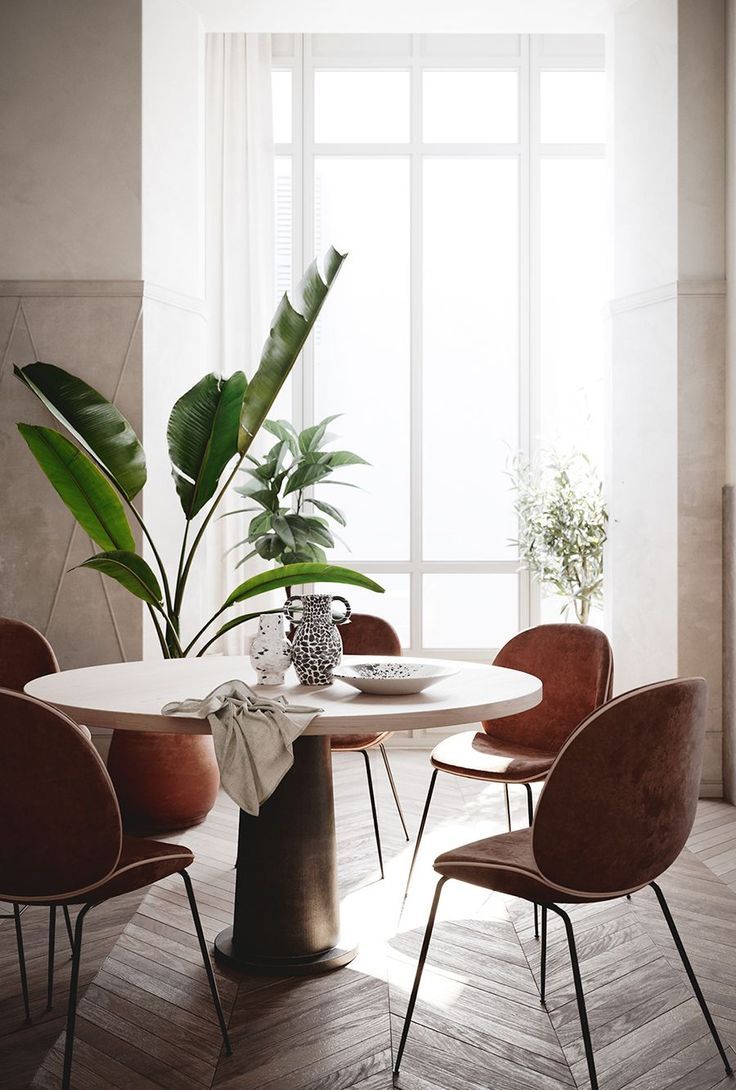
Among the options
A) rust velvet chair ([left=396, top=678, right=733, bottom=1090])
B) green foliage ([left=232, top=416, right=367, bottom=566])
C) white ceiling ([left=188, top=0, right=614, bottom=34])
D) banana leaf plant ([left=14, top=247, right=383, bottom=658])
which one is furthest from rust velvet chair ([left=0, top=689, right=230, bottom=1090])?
white ceiling ([left=188, top=0, right=614, bottom=34])

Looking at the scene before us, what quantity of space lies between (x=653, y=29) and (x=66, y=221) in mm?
2748

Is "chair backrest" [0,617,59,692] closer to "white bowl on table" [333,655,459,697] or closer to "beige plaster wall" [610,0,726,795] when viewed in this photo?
"white bowl on table" [333,655,459,697]

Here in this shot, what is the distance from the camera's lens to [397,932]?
110 inches

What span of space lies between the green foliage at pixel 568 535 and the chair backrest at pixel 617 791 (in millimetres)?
2872

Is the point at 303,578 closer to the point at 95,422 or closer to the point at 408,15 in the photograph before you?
the point at 95,422

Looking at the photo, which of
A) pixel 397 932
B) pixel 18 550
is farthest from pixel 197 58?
pixel 397 932

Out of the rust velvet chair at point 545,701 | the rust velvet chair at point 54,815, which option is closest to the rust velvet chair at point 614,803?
the rust velvet chair at point 54,815

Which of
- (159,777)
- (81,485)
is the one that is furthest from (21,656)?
(159,777)

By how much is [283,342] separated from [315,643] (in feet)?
5.56

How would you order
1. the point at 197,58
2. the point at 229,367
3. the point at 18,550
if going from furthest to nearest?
the point at 229,367 → the point at 197,58 → the point at 18,550

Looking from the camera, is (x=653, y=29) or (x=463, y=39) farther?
(x=463, y=39)

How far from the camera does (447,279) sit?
5.51m

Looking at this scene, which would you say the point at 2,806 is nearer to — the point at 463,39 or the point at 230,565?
the point at 230,565

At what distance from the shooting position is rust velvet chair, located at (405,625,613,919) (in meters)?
2.90
